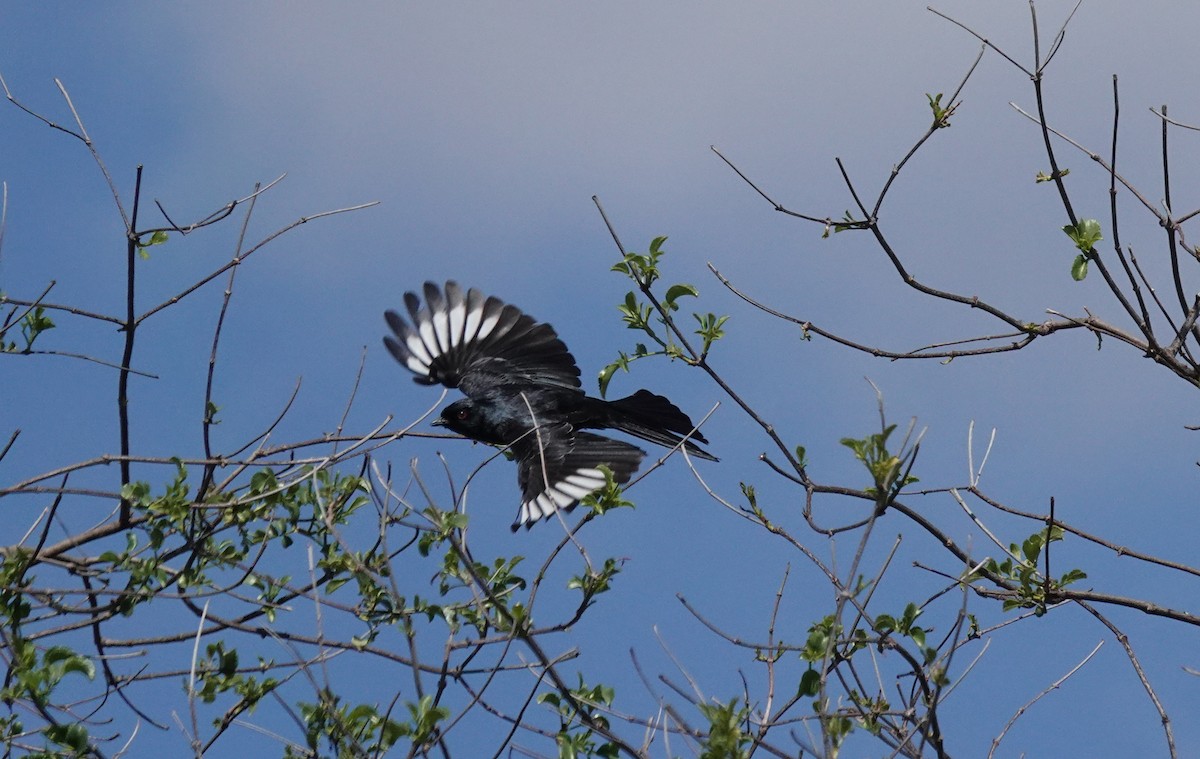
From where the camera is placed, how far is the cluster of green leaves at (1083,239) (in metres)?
4.04

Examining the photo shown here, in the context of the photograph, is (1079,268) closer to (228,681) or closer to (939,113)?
A: (939,113)

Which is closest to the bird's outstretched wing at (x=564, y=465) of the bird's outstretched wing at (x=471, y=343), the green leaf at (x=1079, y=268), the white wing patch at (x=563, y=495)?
the white wing patch at (x=563, y=495)

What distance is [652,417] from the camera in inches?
252


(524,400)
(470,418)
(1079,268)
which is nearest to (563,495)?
(524,400)

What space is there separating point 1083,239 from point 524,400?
8.75 feet

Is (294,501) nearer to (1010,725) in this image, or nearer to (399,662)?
(399,662)

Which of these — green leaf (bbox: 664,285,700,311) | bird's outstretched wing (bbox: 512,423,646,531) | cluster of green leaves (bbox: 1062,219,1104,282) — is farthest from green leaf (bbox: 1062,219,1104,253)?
bird's outstretched wing (bbox: 512,423,646,531)

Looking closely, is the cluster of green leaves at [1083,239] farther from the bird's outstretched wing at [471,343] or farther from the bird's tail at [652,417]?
the bird's outstretched wing at [471,343]

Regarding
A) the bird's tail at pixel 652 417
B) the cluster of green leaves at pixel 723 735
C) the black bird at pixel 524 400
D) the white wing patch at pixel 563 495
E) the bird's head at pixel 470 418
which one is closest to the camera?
the cluster of green leaves at pixel 723 735

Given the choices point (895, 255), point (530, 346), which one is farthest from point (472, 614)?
point (530, 346)

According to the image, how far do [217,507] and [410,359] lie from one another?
4.20 meters

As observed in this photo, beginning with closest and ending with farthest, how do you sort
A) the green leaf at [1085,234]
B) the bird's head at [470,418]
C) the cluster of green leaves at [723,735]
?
the cluster of green leaves at [723,735] < the green leaf at [1085,234] < the bird's head at [470,418]

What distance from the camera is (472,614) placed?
3.35 meters

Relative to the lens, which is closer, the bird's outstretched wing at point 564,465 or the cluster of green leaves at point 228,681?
the cluster of green leaves at point 228,681
